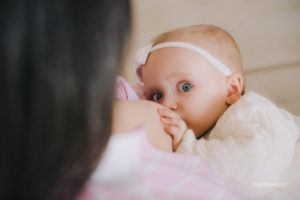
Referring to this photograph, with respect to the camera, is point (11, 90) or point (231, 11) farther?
point (231, 11)

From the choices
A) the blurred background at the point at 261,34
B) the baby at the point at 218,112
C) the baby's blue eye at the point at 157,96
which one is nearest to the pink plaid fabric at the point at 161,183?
the baby at the point at 218,112

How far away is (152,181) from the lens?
45 centimetres

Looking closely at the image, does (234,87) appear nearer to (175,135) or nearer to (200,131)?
(200,131)

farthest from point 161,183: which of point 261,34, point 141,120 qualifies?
point 261,34

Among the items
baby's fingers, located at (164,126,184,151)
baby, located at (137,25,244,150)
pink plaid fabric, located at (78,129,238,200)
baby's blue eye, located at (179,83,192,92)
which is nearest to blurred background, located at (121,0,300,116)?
baby, located at (137,25,244,150)

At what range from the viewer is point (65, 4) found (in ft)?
1.06

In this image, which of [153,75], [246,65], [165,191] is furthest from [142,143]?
[246,65]

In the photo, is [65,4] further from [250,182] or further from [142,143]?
[250,182]

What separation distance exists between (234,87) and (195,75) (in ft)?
0.43

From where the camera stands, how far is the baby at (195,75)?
0.78 metres

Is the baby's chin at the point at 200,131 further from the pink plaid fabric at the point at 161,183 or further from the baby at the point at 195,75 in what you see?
the pink plaid fabric at the point at 161,183

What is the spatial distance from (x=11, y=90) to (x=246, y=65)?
1.04 meters

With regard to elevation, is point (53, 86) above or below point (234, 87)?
above

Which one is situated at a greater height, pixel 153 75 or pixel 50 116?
pixel 50 116
